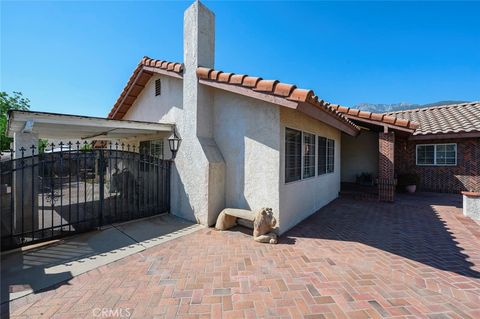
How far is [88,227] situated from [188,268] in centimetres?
394

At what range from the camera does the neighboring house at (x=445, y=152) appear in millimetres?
12133

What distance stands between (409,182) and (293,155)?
10487 millimetres

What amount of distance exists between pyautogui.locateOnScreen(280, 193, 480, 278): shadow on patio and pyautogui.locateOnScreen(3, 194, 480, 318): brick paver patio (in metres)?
0.04

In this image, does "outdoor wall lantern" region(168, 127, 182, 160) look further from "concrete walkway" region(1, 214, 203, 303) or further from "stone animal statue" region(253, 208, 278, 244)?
"stone animal statue" region(253, 208, 278, 244)

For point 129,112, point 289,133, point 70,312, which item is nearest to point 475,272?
point 289,133

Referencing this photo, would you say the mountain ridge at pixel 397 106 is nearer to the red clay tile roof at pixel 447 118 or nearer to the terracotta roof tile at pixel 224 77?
the red clay tile roof at pixel 447 118

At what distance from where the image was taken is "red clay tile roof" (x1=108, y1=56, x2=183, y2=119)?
798 centimetres

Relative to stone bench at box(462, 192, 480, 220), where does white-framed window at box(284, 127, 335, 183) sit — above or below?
above

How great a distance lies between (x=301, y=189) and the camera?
7547 mm

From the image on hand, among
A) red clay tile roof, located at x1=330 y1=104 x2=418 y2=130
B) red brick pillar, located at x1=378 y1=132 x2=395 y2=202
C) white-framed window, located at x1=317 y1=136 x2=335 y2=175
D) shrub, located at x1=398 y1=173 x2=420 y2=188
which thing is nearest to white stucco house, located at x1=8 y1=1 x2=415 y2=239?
white-framed window, located at x1=317 y1=136 x2=335 y2=175

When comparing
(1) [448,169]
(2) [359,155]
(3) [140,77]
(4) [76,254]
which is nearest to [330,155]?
(2) [359,155]

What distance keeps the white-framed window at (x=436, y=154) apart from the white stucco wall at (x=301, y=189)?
7250mm

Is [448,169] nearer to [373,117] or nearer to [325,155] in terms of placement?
[373,117]

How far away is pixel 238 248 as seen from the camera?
525cm
